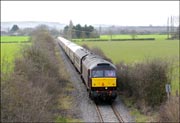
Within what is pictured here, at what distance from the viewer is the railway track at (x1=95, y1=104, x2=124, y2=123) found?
20.0 m

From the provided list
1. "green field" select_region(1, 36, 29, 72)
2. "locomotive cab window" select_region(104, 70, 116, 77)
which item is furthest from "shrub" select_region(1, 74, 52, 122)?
"locomotive cab window" select_region(104, 70, 116, 77)

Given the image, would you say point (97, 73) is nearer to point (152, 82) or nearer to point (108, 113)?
point (108, 113)

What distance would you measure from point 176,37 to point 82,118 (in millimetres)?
85382

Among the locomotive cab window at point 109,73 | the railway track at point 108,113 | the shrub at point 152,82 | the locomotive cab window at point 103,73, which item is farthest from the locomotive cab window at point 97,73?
the shrub at point 152,82

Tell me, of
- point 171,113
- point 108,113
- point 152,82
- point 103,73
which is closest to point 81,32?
point 103,73

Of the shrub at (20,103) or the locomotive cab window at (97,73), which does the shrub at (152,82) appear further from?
the shrub at (20,103)

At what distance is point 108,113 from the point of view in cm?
2155

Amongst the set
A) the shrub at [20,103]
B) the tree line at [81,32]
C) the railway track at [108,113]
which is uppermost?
the tree line at [81,32]

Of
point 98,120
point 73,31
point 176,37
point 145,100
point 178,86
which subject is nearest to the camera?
point 98,120

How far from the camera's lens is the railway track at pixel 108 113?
65.8 ft

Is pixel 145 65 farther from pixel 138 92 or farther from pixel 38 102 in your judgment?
pixel 38 102

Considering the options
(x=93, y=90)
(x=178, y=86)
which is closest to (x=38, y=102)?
(x=93, y=90)

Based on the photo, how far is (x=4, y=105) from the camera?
16.6 metres

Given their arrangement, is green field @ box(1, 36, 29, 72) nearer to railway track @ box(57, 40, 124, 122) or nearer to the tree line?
railway track @ box(57, 40, 124, 122)
